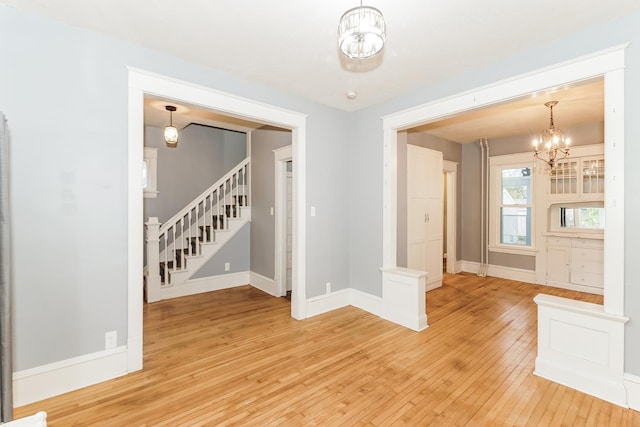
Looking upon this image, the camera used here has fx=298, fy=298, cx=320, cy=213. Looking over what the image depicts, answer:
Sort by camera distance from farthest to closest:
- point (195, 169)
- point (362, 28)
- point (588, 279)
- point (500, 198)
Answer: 1. point (195, 169)
2. point (500, 198)
3. point (588, 279)
4. point (362, 28)

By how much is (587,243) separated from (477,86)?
3.91m

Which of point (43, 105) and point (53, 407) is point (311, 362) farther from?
point (43, 105)

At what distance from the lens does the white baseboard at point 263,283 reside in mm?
4734

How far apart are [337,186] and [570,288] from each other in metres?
4.43

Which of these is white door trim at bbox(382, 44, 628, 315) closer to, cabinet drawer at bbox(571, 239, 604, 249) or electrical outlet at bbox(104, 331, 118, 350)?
cabinet drawer at bbox(571, 239, 604, 249)

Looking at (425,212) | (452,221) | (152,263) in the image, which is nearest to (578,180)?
(452,221)

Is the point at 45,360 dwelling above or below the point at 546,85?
below

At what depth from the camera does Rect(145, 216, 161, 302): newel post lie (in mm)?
4305

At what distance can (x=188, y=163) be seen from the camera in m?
6.04

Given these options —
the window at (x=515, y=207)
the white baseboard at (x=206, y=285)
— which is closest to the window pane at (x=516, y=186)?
the window at (x=515, y=207)

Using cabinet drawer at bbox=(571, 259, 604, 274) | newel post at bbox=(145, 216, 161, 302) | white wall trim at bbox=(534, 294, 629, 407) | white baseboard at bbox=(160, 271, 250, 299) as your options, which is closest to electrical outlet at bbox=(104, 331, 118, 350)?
newel post at bbox=(145, 216, 161, 302)

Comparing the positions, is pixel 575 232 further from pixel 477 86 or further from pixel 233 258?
pixel 233 258

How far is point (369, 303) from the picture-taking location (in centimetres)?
398

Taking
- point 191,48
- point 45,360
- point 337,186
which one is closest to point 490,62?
point 337,186
